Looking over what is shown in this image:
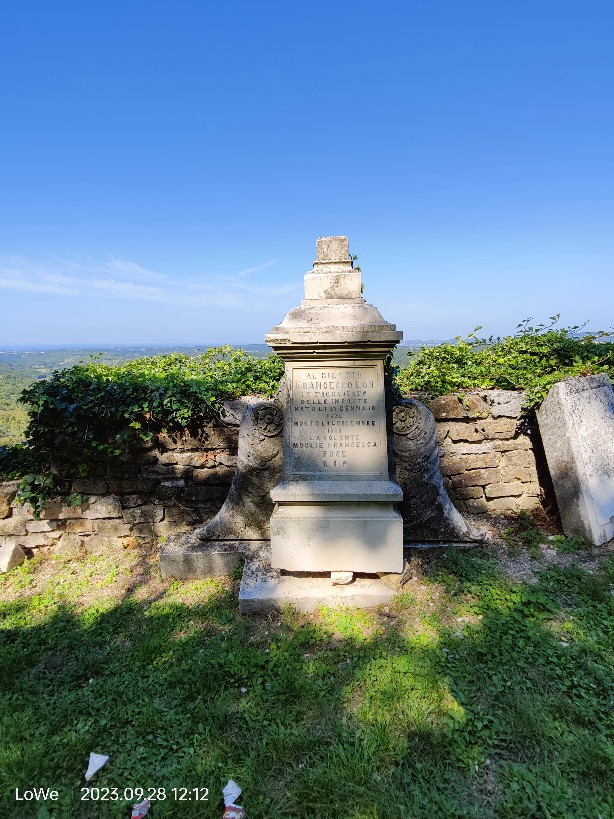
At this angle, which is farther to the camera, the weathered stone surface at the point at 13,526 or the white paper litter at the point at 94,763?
the weathered stone surface at the point at 13,526

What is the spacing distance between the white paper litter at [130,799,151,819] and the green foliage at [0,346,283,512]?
251cm

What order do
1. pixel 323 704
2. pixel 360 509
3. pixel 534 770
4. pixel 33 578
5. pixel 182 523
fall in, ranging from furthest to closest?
pixel 182 523 < pixel 33 578 < pixel 360 509 < pixel 323 704 < pixel 534 770

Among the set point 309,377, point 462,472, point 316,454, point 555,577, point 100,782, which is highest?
point 309,377

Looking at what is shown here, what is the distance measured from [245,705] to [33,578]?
2402 millimetres

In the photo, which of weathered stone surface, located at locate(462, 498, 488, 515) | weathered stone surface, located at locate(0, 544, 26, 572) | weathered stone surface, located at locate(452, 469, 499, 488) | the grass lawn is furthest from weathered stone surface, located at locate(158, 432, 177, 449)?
weathered stone surface, located at locate(462, 498, 488, 515)

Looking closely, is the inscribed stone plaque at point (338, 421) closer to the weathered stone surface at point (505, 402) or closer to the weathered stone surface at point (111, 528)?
the weathered stone surface at point (505, 402)

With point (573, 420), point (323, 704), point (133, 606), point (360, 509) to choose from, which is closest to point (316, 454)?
point (360, 509)

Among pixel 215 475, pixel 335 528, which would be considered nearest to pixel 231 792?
pixel 335 528

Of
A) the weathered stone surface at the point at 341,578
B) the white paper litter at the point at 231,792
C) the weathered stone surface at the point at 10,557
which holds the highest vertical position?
the weathered stone surface at the point at 341,578

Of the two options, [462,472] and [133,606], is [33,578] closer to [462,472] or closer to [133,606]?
[133,606]

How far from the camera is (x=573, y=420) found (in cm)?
375

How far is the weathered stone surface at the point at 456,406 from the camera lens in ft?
13.5

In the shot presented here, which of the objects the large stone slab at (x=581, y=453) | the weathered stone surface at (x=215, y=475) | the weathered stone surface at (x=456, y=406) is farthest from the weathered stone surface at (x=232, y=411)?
the large stone slab at (x=581, y=453)

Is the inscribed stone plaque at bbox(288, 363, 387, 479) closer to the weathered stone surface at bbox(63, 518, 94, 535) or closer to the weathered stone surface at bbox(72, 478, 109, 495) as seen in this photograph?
the weathered stone surface at bbox(72, 478, 109, 495)
